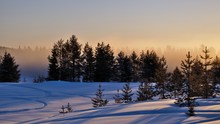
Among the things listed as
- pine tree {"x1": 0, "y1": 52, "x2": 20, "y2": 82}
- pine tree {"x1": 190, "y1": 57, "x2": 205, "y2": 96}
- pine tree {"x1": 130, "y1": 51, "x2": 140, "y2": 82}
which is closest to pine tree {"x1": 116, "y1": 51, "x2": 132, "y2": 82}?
pine tree {"x1": 130, "y1": 51, "x2": 140, "y2": 82}

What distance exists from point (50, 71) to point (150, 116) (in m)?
52.3

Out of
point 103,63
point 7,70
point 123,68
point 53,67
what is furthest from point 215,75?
point 7,70

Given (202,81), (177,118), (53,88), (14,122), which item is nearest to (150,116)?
(177,118)

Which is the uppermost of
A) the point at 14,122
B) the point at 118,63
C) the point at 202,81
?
the point at 118,63

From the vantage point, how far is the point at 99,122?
988 cm

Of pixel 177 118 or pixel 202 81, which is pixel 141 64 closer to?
pixel 202 81

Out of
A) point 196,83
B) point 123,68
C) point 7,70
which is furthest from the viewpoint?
point 123,68

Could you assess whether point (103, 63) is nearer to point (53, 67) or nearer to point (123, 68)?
point (123, 68)

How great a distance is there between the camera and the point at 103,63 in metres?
59.3

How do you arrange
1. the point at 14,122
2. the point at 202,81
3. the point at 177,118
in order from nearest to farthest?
the point at 177,118, the point at 14,122, the point at 202,81

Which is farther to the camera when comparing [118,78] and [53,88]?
[118,78]

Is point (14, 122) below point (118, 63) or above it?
below

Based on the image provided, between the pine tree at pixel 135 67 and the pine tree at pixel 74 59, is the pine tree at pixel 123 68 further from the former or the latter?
the pine tree at pixel 74 59

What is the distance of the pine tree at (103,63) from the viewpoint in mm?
58719
